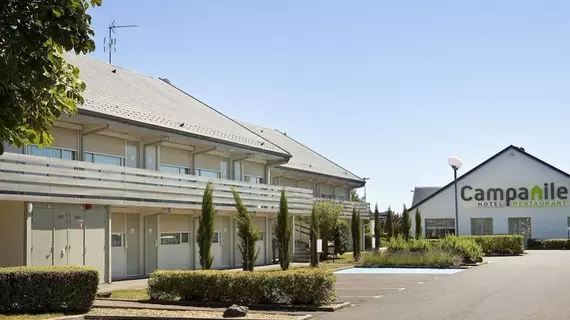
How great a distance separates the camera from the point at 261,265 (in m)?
36.2

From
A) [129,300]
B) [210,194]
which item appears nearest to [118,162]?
[210,194]

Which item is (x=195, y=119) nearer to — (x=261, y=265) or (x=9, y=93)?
(x=261, y=265)

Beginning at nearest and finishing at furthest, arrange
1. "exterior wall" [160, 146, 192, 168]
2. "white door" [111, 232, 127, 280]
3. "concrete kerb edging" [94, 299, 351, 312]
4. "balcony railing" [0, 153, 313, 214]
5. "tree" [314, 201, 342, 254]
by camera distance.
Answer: "concrete kerb edging" [94, 299, 351, 312] → "balcony railing" [0, 153, 313, 214] → "white door" [111, 232, 127, 280] → "exterior wall" [160, 146, 192, 168] → "tree" [314, 201, 342, 254]

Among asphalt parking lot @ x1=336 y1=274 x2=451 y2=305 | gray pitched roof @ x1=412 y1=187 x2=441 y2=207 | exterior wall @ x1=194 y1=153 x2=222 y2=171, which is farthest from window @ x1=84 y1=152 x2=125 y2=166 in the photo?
gray pitched roof @ x1=412 y1=187 x2=441 y2=207

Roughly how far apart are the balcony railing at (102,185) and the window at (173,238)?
211 cm

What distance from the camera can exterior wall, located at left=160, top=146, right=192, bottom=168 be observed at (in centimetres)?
2958

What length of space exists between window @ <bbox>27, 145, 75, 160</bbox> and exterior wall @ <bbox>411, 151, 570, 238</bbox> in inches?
1766

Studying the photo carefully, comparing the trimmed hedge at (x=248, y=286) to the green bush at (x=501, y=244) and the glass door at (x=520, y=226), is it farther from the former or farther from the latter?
the glass door at (x=520, y=226)

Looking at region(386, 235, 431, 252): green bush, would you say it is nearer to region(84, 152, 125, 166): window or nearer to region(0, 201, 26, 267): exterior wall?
region(84, 152, 125, 166): window

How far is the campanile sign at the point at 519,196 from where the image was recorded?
60562 millimetres

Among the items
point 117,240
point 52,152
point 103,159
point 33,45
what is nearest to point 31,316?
point 52,152

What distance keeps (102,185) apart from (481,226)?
45943 mm

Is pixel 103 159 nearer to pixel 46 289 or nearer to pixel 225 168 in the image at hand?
pixel 225 168

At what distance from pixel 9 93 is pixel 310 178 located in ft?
128
